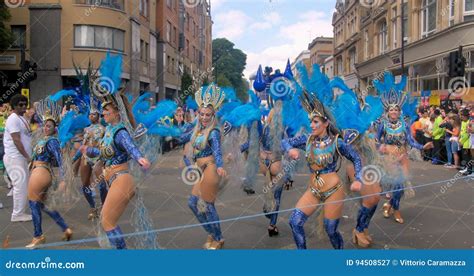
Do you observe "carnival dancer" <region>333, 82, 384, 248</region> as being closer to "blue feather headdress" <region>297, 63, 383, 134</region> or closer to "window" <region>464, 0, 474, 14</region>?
"blue feather headdress" <region>297, 63, 383, 134</region>

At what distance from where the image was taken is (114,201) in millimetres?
4129

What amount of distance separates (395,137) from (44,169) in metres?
4.81

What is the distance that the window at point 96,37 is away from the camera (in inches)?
931

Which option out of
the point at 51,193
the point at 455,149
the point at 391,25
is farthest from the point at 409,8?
the point at 51,193

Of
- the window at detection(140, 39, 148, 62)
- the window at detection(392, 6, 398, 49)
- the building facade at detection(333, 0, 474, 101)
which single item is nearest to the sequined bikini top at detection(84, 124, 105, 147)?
the building facade at detection(333, 0, 474, 101)

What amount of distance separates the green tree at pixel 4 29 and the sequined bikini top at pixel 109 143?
20053mm

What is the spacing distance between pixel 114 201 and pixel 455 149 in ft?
34.9

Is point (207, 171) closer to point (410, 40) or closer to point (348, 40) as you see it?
point (410, 40)

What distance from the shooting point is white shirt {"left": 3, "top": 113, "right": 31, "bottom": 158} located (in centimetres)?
620

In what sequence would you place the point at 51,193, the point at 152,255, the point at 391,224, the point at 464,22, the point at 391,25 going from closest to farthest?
the point at 152,255 < the point at 51,193 < the point at 391,224 < the point at 464,22 < the point at 391,25

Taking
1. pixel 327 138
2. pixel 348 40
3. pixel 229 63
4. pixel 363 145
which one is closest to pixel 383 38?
pixel 348 40

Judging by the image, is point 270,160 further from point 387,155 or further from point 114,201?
point 114,201

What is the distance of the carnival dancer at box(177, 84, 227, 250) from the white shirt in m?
2.59

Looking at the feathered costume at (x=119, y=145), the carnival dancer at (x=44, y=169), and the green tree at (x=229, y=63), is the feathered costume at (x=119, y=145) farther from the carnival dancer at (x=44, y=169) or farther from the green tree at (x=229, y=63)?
the green tree at (x=229, y=63)
